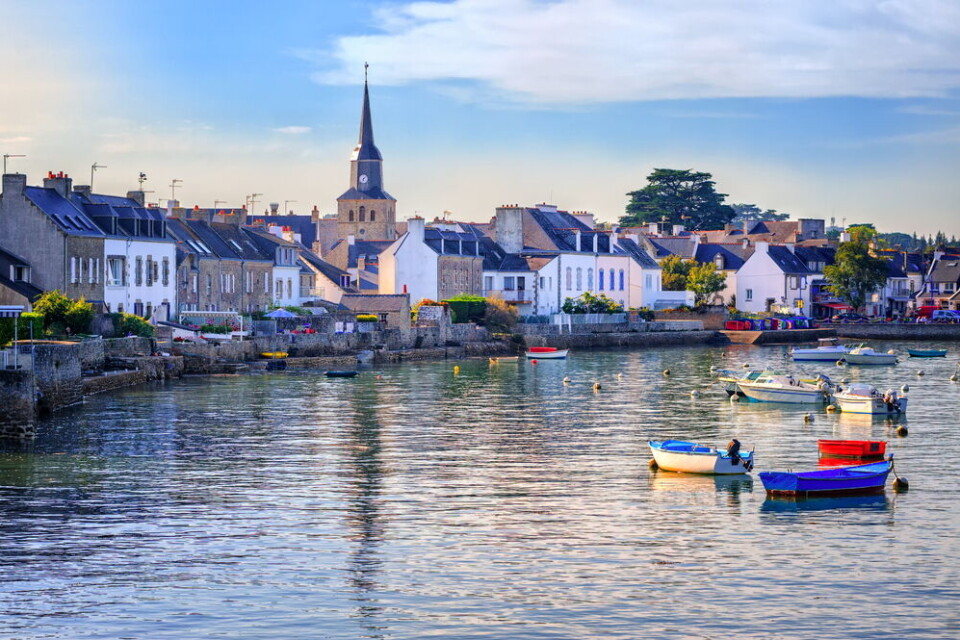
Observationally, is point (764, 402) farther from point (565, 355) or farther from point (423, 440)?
point (565, 355)

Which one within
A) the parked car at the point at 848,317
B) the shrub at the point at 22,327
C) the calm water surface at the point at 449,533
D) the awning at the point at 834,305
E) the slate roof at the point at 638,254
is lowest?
the calm water surface at the point at 449,533

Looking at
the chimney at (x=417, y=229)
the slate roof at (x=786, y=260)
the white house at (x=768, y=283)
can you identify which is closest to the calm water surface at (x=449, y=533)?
the chimney at (x=417, y=229)

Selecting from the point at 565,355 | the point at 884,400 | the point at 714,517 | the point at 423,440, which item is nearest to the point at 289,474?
the point at 423,440

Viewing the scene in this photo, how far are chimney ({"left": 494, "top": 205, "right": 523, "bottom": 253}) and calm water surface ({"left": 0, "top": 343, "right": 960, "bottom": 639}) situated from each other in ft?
218

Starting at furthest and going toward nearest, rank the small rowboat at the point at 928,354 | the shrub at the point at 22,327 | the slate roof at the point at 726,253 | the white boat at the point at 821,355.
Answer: the slate roof at the point at 726,253
the small rowboat at the point at 928,354
the white boat at the point at 821,355
the shrub at the point at 22,327

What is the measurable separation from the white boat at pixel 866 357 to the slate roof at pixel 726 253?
1951 inches

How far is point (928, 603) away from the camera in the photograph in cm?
2748

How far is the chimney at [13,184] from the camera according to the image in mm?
76812

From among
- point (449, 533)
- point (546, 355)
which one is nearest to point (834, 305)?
point (546, 355)

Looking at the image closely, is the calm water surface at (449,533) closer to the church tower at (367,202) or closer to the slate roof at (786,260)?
the slate roof at (786,260)

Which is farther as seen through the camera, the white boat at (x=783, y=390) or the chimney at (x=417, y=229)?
the chimney at (x=417, y=229)

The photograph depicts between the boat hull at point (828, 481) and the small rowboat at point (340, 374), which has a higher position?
the small rowboat at point (340, 374)

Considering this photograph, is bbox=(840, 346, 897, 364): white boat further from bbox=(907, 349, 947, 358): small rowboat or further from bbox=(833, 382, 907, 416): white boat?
bbox=(833, 382, 907, 416): white boat

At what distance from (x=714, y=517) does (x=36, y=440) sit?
2436 centimetres
